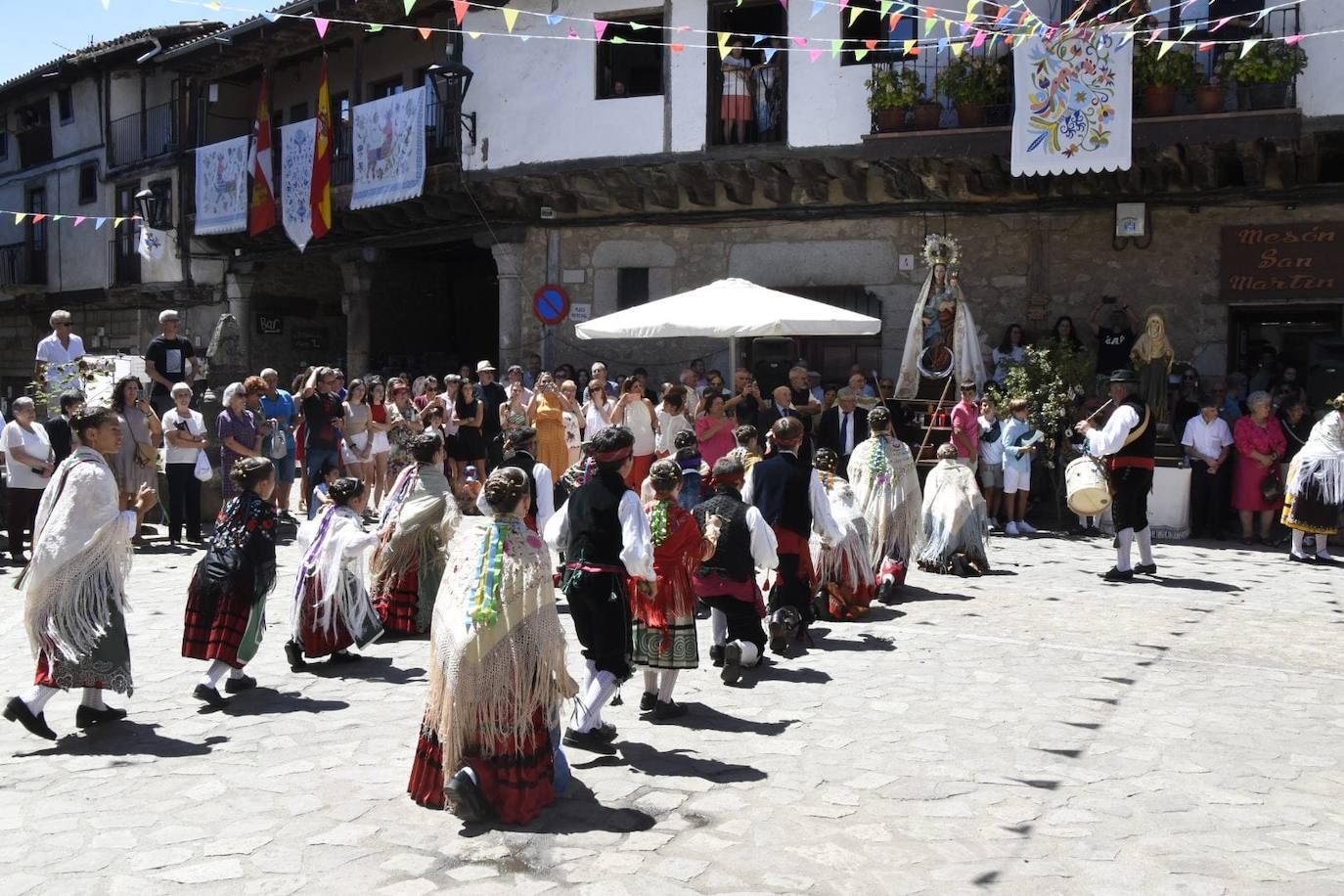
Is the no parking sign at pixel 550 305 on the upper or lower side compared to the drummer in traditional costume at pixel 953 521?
upper

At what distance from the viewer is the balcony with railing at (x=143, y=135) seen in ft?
88.1

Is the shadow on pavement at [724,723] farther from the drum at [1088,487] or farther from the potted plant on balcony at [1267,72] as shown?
the potted plant on balcony at [1267,72]

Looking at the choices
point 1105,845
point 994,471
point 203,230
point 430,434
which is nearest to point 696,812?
point 1105,845

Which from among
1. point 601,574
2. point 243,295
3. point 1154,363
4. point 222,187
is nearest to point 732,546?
point 601,574

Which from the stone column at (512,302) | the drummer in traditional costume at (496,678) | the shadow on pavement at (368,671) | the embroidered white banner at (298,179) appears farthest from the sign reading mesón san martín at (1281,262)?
the embroidered white banner at (298,179)

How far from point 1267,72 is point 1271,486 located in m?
4.44

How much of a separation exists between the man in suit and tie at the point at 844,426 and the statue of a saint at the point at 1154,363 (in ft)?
11.5

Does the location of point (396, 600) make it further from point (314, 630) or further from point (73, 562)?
point (73, 562)

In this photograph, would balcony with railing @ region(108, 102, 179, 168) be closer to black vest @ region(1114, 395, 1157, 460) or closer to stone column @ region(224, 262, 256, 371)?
stone column @ region(224, 262, 256, 371)

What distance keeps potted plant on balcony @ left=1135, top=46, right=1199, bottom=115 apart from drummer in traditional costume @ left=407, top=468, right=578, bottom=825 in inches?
448

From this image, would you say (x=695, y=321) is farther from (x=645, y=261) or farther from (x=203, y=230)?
(x=203, y=230)

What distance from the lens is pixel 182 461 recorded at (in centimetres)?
1232

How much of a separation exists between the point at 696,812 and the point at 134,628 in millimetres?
5046

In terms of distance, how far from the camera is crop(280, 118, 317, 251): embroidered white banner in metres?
21.5
